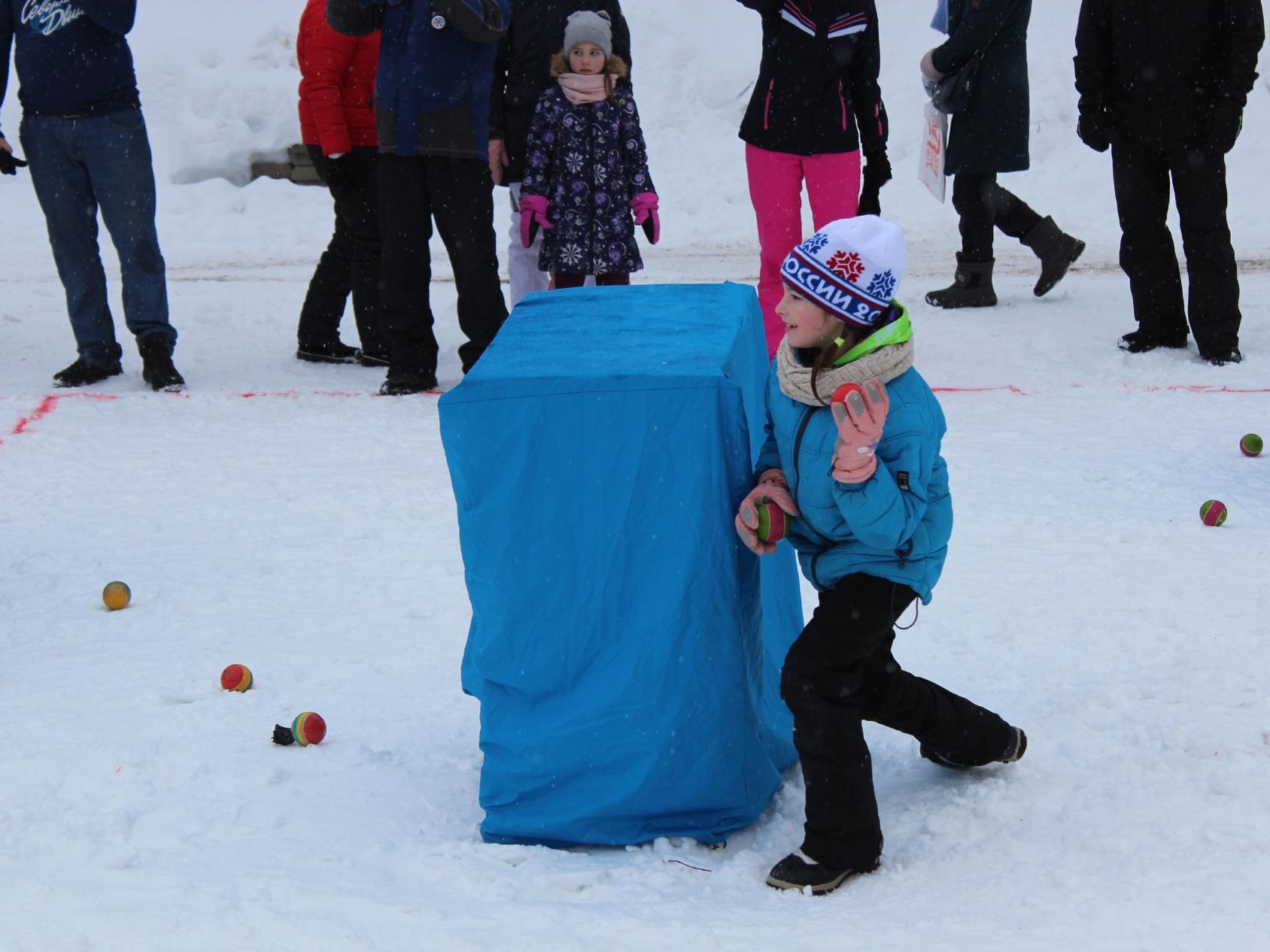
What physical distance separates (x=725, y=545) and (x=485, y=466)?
492mm

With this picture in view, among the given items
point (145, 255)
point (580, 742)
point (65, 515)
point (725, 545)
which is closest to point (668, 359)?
point (725, 545)

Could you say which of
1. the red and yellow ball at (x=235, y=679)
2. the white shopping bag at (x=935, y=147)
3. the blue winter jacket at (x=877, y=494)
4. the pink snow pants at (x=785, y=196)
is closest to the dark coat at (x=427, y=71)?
the pink snow pants at (x=785, y=196)

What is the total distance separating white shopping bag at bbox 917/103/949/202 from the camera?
25.6 feet

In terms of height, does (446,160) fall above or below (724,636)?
above

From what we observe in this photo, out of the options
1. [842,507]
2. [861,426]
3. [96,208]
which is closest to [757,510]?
[842,507]

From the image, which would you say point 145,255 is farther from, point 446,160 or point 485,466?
point 485,466

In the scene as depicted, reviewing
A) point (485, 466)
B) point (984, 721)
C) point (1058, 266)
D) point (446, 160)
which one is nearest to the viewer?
point (485, 466)

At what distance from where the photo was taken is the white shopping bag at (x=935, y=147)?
7.80m

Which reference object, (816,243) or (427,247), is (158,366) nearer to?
(427,247)

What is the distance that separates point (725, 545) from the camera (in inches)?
109

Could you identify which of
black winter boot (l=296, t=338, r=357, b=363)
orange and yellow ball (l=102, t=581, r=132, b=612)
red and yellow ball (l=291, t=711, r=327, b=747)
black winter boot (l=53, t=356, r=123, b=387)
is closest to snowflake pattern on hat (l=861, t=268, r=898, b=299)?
red and yellow ball (l=291, t=711, r=327, b=747)

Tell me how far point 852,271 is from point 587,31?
3.88 m

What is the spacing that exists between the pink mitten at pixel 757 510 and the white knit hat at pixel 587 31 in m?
3.99

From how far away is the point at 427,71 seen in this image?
592 cm
